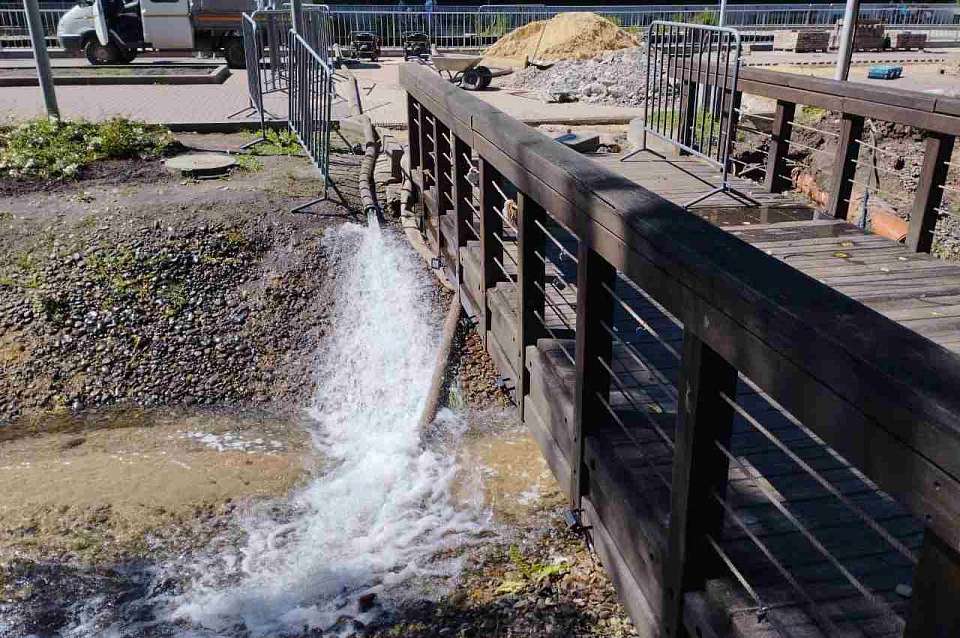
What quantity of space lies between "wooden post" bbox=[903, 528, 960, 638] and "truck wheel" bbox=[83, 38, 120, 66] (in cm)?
2224

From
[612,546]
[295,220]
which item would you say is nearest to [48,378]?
[295,220]

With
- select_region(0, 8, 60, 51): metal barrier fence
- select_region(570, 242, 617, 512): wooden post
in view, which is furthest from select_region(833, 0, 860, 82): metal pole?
select_region(0, 8, 60, 51): metal barrier fence

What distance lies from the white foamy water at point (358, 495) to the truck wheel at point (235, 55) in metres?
15.8

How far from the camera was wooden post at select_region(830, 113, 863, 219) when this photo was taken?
6.48m

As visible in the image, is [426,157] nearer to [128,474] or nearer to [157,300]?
[157,300]

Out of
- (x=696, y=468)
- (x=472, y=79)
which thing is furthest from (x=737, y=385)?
(x=472, y=79)

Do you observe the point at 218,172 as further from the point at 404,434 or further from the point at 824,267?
the point at 824,267

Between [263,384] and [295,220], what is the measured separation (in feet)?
6.17

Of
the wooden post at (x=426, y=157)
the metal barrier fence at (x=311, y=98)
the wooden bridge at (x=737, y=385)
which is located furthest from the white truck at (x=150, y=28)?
→ the wooden bridge at (x=737, y=385)

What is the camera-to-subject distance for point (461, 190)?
597 cm

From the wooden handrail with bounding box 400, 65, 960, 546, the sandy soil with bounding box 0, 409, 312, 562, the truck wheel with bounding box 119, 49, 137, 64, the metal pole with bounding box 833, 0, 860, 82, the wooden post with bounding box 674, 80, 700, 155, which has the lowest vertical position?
the sandy soil with bounding box 0, 409, 312, 562

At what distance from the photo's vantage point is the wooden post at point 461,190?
589 centimetres

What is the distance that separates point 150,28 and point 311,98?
14.6m

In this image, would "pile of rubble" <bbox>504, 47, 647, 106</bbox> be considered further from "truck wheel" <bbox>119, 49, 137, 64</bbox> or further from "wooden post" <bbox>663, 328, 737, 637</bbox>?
"wooden post" <bbox>663, 328, 737, 637</bbox>
